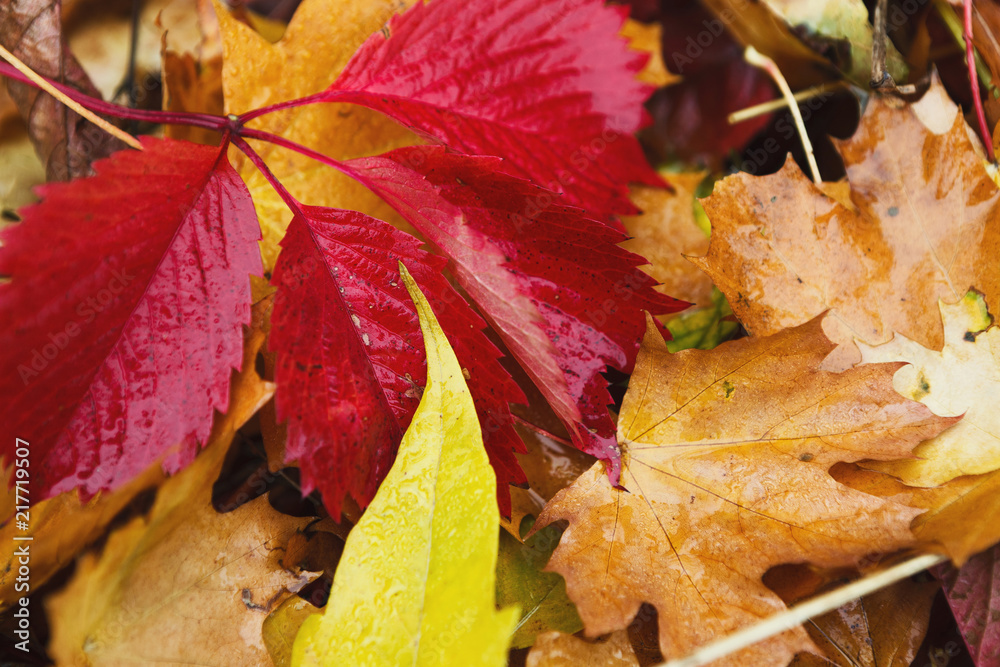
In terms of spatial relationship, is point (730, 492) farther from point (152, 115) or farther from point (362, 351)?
point (152, 115)

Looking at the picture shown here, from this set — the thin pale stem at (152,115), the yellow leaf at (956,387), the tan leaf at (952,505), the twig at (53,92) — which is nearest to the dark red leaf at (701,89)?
the yellow leaf at (956,387)

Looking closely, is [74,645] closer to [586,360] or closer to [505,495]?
[505,495]

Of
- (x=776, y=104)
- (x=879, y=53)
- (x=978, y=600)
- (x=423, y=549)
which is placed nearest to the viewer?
(x=423, y=549)

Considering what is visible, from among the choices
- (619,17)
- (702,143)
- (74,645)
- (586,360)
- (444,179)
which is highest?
(619,17)

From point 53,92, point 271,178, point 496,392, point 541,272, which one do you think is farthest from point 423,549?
point 53,92

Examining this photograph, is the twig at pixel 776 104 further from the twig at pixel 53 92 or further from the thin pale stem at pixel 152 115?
the twig at pixel 53 92

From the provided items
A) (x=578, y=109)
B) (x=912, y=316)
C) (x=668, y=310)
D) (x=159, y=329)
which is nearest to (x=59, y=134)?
(x=159, y=329)
